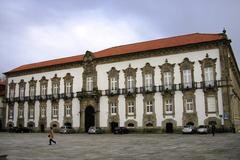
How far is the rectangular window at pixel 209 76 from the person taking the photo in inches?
1711

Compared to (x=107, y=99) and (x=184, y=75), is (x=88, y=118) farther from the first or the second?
(x=184, y=75)

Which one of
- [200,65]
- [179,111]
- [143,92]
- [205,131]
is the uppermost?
[200,65]

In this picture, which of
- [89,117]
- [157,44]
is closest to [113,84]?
[89,117]

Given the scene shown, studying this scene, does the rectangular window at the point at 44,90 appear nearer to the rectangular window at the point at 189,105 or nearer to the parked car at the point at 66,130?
the parked car at the point at 66,130

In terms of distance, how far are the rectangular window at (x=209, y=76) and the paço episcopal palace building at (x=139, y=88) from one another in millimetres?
69

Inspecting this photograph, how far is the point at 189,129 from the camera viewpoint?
41531mm

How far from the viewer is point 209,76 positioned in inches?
1730

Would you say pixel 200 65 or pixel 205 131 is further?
pixel 200 65

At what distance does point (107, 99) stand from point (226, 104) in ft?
63.9

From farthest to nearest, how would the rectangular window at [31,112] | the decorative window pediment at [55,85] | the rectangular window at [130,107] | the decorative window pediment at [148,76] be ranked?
the rectangular window at [31,112] → the decorative window pediment at [55,85] → the rectangular window at [130,107] → the decorative window pediment at [148,76]

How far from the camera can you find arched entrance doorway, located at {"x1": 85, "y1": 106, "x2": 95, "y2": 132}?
53.0m

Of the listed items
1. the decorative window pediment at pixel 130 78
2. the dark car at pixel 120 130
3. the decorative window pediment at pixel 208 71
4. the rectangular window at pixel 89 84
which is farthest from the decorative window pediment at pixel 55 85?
the decorative window pediment at pixel 208 71

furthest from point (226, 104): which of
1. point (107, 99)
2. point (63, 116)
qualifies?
point (63, 116)

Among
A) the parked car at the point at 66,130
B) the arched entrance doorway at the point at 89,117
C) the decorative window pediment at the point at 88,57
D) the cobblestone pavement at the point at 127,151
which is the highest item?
the decorative window pediment at the point at 88,57
